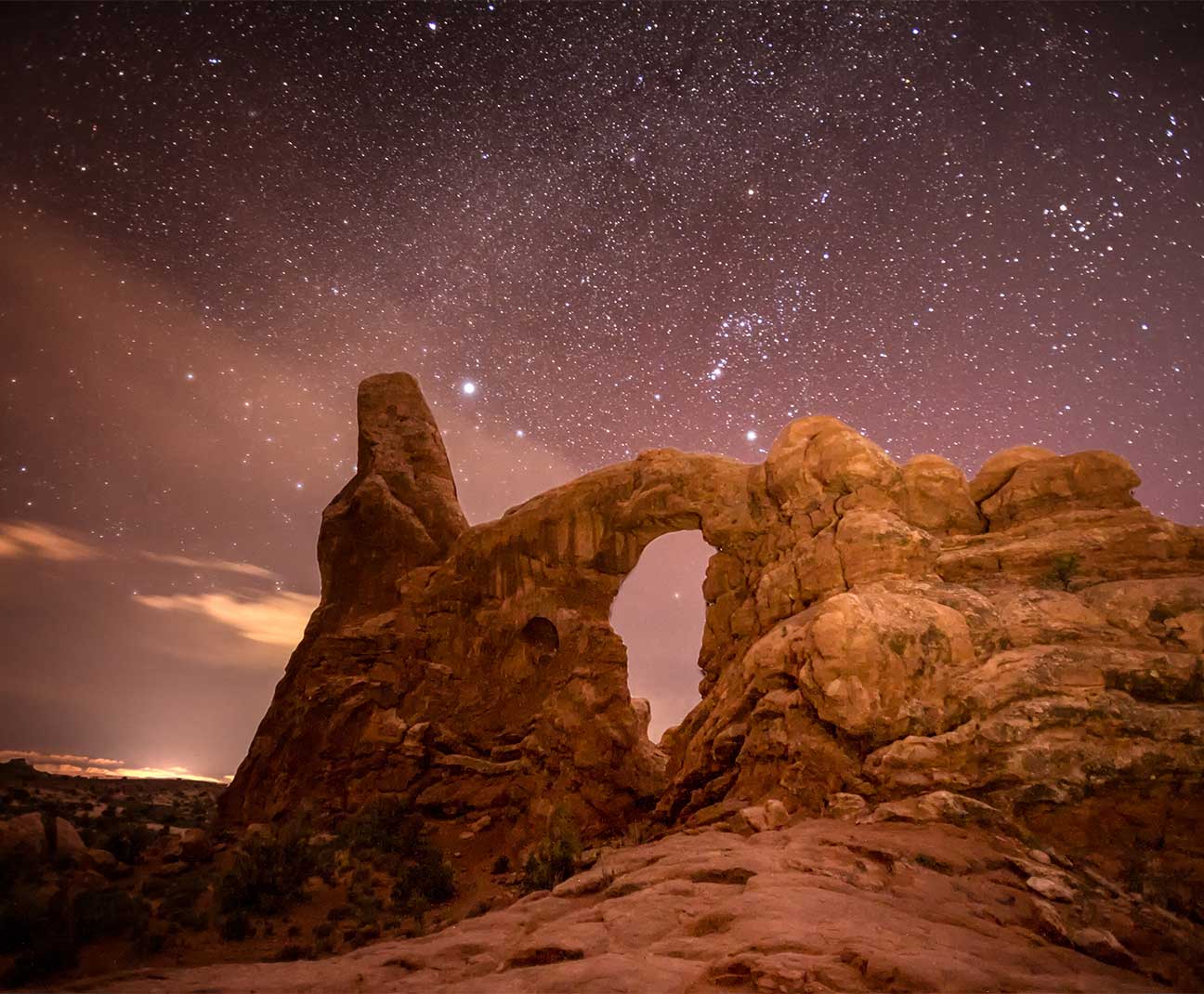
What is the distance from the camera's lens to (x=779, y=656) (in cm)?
1600

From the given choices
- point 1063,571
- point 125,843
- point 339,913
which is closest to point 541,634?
point 339,913

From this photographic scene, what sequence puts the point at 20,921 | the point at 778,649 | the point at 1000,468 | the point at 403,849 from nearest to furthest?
the point at 20,921 < the point at 778,649 < the point at 1000,468 < the point at 403,849

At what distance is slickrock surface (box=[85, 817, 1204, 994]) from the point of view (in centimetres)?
577

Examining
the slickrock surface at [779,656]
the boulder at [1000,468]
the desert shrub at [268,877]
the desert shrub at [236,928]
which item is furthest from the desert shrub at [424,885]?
the boulder at [1000,468]

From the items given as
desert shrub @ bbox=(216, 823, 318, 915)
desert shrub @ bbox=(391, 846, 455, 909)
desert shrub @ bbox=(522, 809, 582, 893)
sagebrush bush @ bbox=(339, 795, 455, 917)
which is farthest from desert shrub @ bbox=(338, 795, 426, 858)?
desert shrub @ bbox=(522, 809, 582, 893)

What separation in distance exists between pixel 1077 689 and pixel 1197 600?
11.6ft

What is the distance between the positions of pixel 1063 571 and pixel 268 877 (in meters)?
21.1

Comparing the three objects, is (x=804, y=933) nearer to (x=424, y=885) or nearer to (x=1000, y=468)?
(x=424, y=885)

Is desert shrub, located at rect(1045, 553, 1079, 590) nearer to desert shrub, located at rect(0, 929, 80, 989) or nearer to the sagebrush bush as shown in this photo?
the sagebrush bush

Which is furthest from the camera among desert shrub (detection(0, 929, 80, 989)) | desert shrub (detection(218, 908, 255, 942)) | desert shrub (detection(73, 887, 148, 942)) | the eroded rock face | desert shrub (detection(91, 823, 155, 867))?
desert shrub (detection(91, 823, 155, 867))

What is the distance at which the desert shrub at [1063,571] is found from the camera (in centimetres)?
1493

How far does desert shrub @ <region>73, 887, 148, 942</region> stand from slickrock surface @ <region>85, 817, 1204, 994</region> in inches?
199

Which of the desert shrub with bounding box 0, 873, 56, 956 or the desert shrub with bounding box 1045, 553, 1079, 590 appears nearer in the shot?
the desert shrub with bounding box 0, 873, 56, 956

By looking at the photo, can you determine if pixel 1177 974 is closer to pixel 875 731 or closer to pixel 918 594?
pixel 875 731
